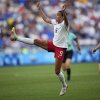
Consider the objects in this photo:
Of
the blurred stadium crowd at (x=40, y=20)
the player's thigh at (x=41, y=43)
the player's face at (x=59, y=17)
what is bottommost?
the blurred stadium crowd at (x=40, y=20)

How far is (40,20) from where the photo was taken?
34812 millimetres

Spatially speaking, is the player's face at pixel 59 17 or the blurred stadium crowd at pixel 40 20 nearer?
the player's face at pixel 59 17

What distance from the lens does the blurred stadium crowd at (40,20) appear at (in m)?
33.6

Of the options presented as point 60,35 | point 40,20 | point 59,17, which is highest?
point 59,17

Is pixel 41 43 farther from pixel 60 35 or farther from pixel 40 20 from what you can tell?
pixel 40 20

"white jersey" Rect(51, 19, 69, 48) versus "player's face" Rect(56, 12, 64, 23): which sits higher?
"player's face" Rect(56, 12, 64, 23)

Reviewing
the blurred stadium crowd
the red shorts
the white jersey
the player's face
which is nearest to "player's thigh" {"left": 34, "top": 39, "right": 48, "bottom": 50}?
the red shorts

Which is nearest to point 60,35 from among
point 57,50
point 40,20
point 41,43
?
point 57,50

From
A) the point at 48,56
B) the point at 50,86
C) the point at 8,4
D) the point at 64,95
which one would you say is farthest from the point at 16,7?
the point at 64,95

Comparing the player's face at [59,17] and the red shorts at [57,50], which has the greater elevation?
the player's face at [59,17]

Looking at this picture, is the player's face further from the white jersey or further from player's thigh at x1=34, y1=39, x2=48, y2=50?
player's thigh at x1=34, y1=39, x2=48, y2=50

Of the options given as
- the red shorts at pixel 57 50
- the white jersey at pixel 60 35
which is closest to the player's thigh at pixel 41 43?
the red shorts at pixel 57 50

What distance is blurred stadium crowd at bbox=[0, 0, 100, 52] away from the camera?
110ft

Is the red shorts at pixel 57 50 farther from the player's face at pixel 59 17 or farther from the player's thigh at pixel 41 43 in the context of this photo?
the player's face at pixel 59 17
